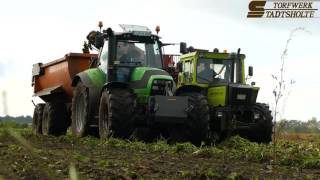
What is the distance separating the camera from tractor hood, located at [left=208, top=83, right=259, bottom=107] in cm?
1284

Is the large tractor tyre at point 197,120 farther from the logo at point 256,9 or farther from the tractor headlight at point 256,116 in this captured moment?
the logo at point 256,9

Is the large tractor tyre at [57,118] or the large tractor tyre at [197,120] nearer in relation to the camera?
the large tractor tyre at [197,120]

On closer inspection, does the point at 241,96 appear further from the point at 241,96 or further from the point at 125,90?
the point at 125,90

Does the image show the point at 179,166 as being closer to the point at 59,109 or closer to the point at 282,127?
the point at 282,127

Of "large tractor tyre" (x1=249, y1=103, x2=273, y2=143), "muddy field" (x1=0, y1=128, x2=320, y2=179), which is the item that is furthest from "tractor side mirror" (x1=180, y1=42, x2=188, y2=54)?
"muddy field" (x1=0, y1=128, x2=320, y2=179)

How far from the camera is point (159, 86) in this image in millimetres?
11570

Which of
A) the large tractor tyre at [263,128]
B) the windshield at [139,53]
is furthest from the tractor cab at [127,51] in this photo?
the large tractor tyre at [263,128]

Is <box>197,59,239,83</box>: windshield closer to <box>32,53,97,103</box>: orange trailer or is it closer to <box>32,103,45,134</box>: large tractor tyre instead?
<box>32,53,97,103</box>: orange trailer

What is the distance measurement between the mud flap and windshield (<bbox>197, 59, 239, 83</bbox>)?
108 inches

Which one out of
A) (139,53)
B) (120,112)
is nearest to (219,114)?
(139,53)

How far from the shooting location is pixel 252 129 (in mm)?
12727

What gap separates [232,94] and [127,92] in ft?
9.54

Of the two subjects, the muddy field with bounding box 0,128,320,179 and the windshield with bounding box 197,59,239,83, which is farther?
the windshield with bounding box 197,59,239,83

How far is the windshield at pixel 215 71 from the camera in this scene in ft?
45.0
